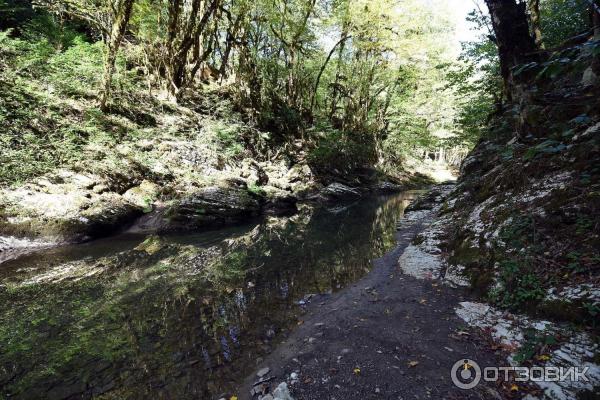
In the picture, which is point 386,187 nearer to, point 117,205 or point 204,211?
point 204,211

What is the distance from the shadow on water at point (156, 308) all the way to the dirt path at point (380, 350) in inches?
19.3

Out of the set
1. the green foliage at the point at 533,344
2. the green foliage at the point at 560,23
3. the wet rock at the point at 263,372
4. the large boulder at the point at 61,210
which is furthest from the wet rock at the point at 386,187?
the wet rock at the point at 263,372

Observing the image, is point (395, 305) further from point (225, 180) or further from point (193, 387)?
point (225, 180)

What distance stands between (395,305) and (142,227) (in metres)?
9.41

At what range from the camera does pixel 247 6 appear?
1769 cm

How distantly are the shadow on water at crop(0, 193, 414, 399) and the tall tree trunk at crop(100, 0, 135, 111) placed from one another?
273 inches

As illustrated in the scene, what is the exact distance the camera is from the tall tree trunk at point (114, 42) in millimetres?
11930

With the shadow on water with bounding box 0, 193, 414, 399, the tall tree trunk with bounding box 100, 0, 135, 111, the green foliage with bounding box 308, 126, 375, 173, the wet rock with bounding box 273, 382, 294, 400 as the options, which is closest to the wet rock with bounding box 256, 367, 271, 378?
the shadow on water with bounding box 0, 193, 414, 399

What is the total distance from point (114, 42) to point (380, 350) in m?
14.6

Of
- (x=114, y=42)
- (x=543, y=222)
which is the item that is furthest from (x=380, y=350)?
(x=114, y=42)

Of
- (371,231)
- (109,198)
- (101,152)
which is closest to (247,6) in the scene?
(101,152)

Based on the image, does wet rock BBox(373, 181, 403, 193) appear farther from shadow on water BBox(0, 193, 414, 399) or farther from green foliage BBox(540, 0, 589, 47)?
shadow on water BBox(0, 193, 414, 399)

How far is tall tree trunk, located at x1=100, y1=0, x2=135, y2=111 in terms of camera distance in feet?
39.1

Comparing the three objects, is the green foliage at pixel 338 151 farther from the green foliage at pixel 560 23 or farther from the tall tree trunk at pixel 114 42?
the green foliage at pixel 560 23
